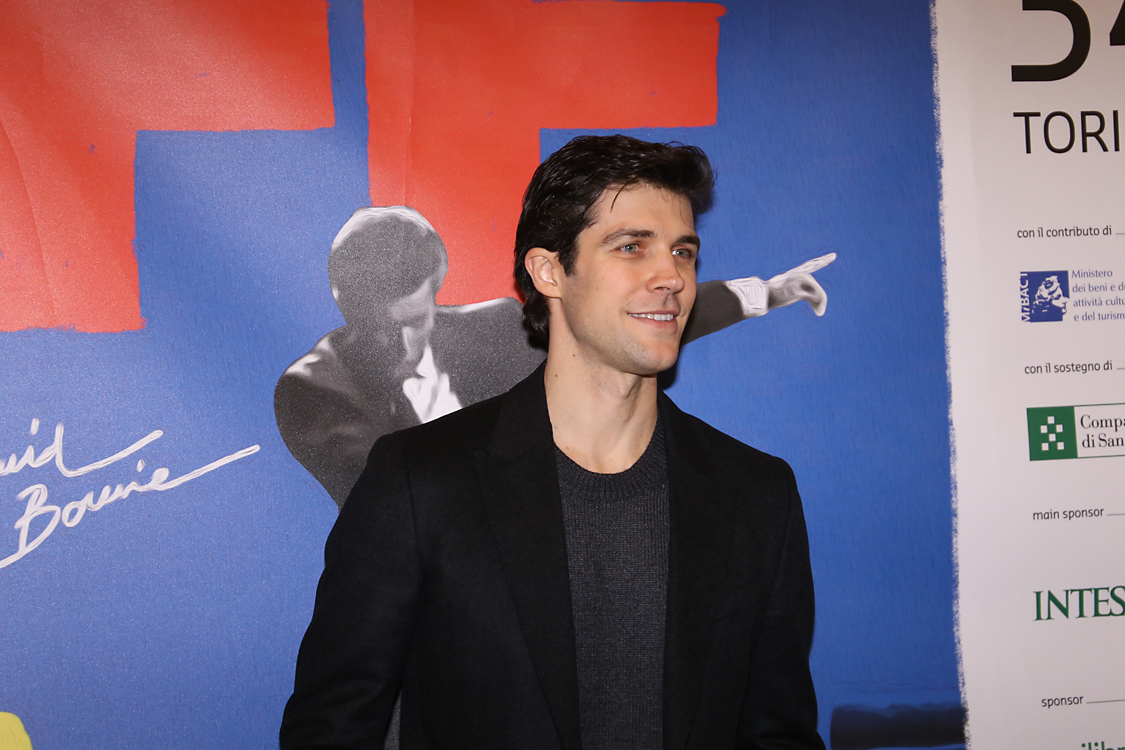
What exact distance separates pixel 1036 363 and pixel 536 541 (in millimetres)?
1171

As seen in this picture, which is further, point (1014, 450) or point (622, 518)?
point (1014, 450)

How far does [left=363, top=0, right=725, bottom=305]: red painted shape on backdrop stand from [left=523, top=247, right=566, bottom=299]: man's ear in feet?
0.56

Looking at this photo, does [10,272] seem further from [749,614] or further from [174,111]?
[749,614]

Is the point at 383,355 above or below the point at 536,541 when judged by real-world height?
above

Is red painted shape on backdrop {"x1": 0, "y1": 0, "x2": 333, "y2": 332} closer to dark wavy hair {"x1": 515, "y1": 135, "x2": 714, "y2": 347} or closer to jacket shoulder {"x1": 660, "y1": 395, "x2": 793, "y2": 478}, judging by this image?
dark wavy hair {"x1": 515, "y1": 135, "x2": 714, "y2": 347}

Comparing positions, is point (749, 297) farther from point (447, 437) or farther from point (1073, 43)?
point (1073, 43)

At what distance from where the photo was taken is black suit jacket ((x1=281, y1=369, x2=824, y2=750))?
104cm

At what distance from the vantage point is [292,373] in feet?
4.46

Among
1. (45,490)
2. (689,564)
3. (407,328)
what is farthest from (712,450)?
(45,490)

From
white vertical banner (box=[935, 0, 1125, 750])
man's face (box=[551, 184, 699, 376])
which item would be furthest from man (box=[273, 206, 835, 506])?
white vertical banner (box=[935, 0, 1125, 750])

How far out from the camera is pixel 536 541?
3.51 ft

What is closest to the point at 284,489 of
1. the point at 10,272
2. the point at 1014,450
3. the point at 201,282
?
the point at 201,282

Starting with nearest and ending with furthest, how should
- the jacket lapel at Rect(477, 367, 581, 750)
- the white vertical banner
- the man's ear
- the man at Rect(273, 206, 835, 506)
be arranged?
the jacket lapel at Rect(477, 367, 581, 750) < the man's ear < the man at Rect(273, 206, 835, 506) < the white vertical banner

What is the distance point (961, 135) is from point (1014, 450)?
67cm
